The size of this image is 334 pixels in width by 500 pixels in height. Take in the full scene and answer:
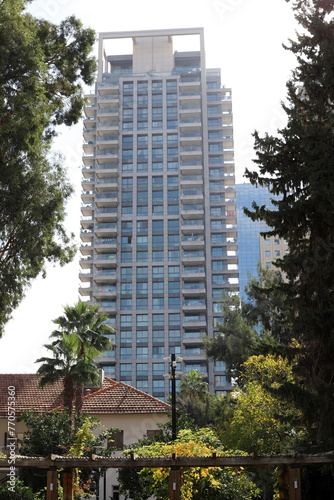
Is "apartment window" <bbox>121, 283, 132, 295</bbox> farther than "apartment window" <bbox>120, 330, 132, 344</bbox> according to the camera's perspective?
Yes

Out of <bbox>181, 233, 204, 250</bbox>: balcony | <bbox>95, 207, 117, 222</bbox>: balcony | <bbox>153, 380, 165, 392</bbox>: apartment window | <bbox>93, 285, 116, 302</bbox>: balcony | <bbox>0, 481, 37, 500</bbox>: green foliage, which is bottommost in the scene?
<bbox>0, 481, 37, 500</bbox>: green foliage

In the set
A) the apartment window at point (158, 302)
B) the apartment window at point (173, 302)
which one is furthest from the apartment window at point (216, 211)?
the apartment window at point (158, 302)

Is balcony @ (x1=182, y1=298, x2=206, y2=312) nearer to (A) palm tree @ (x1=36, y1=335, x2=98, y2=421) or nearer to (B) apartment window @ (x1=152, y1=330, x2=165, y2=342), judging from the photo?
(B) apartment window @ (x1=152, y1=330, x2=165, y2=342)

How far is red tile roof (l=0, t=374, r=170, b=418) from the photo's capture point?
35719 millimetres

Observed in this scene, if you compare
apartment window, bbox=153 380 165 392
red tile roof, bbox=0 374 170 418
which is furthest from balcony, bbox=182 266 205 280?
red tile roof, bbox=0 374 170 418

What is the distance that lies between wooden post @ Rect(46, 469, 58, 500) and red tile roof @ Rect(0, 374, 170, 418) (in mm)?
15132

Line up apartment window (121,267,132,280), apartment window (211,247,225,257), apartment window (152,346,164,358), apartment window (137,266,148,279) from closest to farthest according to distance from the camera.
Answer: apartment window (152,346,164,358) < apartment window (137,266,148,279) < apartment window (121,267,132,280) < apartment window (211,247,225,257)

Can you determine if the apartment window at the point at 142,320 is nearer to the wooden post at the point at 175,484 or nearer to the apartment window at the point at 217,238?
the apartment window at the point at 217,238

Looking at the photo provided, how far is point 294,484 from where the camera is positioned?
18.5 meters

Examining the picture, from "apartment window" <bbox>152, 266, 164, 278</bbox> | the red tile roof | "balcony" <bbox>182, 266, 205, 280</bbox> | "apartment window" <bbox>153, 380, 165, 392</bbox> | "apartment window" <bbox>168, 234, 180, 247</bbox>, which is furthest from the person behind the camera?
"apartment window" <bbox>168, 234, 180, 247</bbox>

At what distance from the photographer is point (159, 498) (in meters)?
22.6

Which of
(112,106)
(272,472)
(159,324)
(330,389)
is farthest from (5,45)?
(112,106)

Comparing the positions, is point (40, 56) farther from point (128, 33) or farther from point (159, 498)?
point (128, 33)

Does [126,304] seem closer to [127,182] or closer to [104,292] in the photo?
[104,292]
